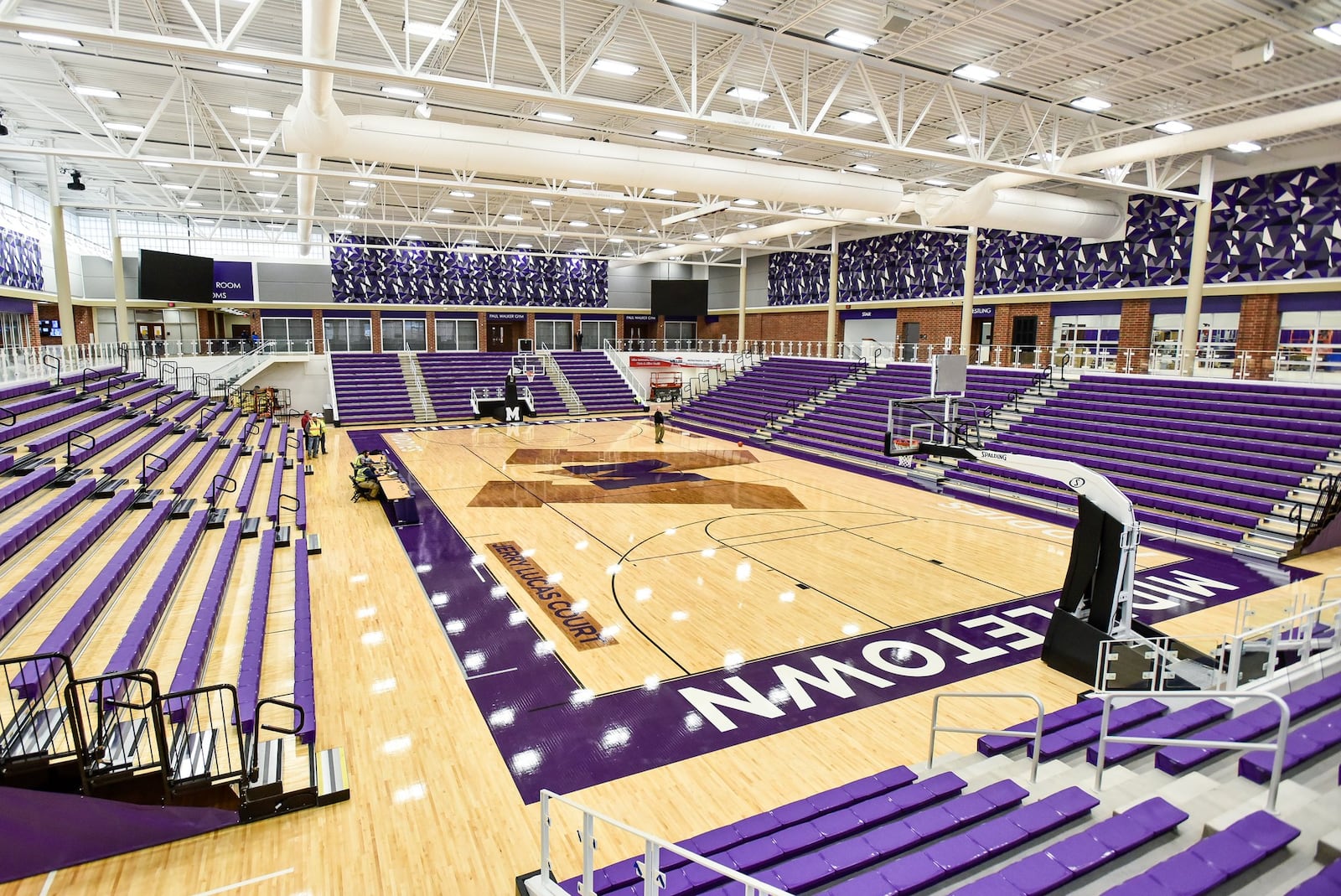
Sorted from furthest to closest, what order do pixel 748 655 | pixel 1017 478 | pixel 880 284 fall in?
1. pixel 880 284
2. pixel 1017 478
3. pixel 748 655

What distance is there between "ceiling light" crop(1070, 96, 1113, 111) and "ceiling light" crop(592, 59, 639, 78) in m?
8.35

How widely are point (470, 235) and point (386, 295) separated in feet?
16.0

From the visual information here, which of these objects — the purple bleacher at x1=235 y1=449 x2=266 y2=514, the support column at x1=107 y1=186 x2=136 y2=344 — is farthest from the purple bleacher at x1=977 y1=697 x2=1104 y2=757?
the support column at x1=107 y1=186 x2=136 y2=344

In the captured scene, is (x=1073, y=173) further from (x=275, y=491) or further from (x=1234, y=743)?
(x=275, y=491)

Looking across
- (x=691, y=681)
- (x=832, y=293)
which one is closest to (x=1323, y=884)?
(x=691, y=681)

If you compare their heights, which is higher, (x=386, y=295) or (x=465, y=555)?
(x=386, y=295)

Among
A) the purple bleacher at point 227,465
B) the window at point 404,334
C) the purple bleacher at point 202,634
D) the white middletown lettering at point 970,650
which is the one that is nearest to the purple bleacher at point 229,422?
the purple bleacher at point 227,465

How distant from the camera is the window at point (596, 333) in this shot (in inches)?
1554

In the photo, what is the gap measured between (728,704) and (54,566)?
6.61m

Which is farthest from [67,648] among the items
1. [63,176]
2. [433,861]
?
[63,176]

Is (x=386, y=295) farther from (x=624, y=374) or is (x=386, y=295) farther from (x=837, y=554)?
(x=837, y=554)

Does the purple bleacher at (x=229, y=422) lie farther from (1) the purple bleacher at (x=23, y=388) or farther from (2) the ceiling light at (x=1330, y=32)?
(2) the ceiling light at (x=1330, y=32)

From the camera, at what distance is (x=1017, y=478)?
52.5ft

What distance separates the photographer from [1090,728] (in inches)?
213
